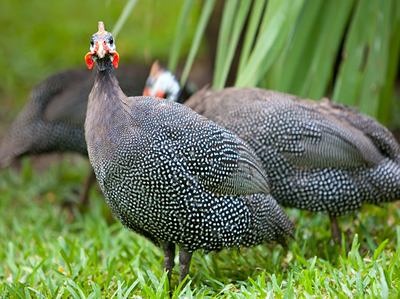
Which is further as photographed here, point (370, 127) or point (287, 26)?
point (370, 127)

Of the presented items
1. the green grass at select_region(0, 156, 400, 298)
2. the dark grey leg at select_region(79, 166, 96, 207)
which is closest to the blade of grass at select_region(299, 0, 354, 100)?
the green grass at select_region(0, 156, 400, 298)

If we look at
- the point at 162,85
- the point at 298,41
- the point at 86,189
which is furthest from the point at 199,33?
the point at 86,189

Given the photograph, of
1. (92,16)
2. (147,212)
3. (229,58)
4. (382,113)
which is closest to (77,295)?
(147,212)

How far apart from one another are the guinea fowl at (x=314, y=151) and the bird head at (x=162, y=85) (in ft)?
1.32

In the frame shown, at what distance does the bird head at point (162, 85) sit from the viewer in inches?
139

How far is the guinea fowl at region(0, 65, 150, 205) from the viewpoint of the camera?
189 inches

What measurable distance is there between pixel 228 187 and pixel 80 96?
2622 millimetres

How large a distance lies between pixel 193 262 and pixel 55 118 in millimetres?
2226

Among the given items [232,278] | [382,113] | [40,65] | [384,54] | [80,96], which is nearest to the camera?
[232,278]

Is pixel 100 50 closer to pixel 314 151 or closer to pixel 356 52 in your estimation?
pixel 314 151

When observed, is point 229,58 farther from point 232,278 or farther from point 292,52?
point 232,278

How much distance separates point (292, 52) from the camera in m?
3.51

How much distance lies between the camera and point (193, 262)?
11.5ft

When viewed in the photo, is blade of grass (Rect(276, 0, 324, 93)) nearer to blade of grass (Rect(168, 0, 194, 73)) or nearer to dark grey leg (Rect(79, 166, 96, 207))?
blade of grass (Rect(168, 0, 194, 73))
